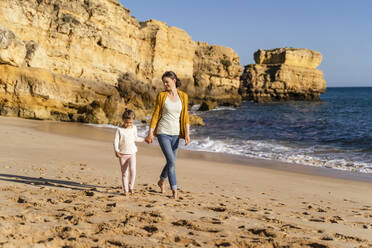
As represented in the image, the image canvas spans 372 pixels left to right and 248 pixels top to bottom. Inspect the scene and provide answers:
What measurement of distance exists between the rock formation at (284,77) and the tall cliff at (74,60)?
1203 inches

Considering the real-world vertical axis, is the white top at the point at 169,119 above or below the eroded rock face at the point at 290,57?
below

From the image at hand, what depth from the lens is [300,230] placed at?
3.13m

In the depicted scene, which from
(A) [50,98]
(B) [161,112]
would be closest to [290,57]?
(A) [50,98]

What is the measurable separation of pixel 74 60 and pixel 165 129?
18302mm

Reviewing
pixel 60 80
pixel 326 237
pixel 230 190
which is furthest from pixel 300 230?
pixel 60 80

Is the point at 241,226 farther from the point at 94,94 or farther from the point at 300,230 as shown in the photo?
the point at 94,94

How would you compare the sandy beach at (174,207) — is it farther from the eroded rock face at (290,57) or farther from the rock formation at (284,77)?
the eroded rock face at (290,57)

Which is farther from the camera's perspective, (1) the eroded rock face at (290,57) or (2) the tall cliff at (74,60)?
(1) the eroded rock face at (290,57)

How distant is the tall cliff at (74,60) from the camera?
1545 cm

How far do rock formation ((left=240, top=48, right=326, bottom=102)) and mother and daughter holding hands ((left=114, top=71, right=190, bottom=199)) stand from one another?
55251 mm

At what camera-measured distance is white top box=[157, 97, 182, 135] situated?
4211 mm

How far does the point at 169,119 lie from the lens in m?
4.23

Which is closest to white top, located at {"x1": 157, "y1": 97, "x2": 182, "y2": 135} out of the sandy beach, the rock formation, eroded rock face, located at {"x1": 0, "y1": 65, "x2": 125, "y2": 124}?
the sandy beach

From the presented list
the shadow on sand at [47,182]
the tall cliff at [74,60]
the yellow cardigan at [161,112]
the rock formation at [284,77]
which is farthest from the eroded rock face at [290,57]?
the shadow on sand at [47,182]
